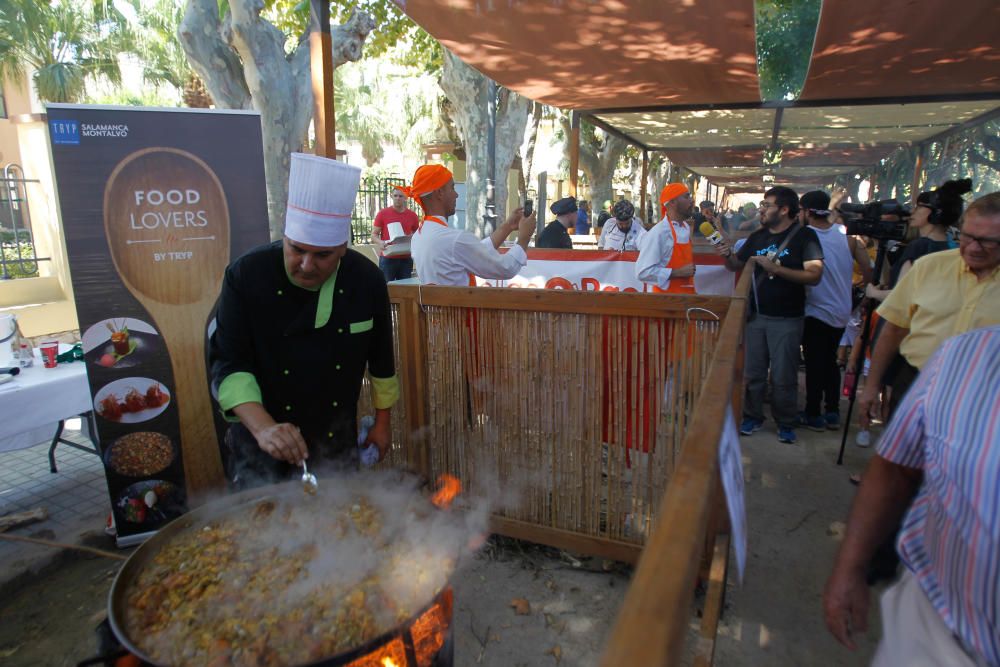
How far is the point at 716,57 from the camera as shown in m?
5.69

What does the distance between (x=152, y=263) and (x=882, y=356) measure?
14.8 ft

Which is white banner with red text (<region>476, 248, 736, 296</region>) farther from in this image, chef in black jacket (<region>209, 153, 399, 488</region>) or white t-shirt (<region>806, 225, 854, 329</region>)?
chef in black jacket (<region>209, 153, 399, 488</region>)

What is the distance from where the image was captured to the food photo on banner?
3.17m

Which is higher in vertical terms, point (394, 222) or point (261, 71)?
point (261, 71)

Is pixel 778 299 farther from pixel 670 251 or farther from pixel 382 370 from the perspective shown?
pixel 382 370

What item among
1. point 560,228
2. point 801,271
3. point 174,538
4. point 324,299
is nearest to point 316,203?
point 324,299

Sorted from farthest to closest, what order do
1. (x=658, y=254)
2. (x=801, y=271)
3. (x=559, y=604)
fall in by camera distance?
(x=658, y=254), (x=801, y=271), (x=559, y=604)

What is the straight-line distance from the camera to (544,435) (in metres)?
3.26

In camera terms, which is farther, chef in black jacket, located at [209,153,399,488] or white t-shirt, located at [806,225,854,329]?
white t-shirt, located at [806,225,854,329]

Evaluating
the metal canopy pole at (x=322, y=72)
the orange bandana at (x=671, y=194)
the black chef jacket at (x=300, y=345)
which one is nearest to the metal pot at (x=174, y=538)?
the black chef jacket at (x=300, y=345)

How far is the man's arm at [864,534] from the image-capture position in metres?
1.57

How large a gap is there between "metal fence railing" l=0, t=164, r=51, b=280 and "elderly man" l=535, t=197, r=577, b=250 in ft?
23.1

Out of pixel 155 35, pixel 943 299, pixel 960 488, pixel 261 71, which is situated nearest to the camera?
pixel 960 488

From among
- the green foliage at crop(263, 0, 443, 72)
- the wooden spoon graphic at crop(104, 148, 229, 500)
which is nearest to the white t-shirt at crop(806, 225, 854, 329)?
the wooden spoon graphic at crop(104, 148, 229, 500)
